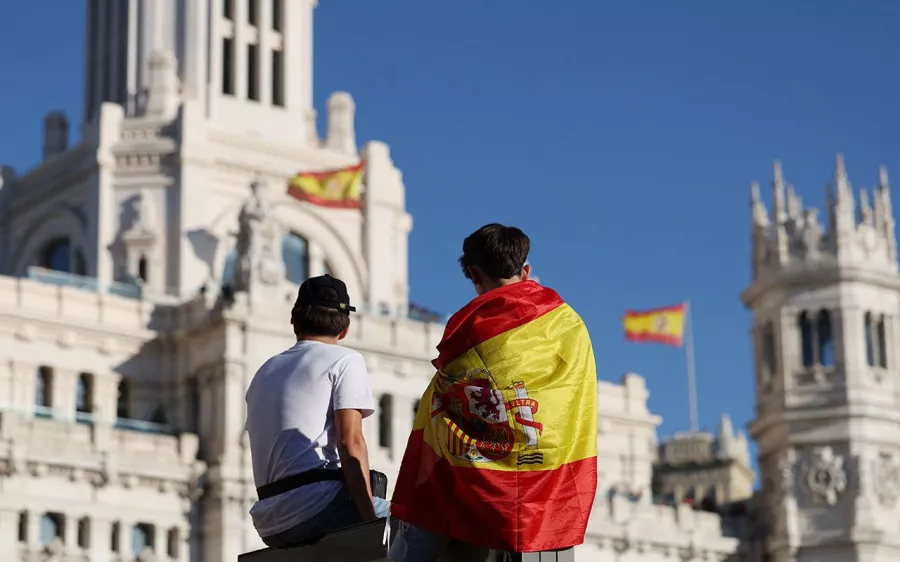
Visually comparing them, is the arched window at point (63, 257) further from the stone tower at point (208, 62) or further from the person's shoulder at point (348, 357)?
the person's shoulder at point (348, 357)

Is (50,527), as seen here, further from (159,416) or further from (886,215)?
(886,215)

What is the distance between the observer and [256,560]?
1234cm

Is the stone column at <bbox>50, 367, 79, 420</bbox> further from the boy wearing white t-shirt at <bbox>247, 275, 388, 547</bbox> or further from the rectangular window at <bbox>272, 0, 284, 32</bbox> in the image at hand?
the boy wearing white t-shirt at <bbox>247, 275, 388, 547</bbox>

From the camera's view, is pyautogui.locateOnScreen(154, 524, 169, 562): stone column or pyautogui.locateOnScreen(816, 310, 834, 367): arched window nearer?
pyautogui.locateOnScreen(154, 524, 169, 562): stone column

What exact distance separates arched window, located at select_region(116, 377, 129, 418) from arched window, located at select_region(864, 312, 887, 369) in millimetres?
28472

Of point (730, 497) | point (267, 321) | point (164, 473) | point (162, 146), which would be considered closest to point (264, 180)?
point (162, 146)

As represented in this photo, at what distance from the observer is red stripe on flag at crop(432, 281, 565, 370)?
10.8 metres

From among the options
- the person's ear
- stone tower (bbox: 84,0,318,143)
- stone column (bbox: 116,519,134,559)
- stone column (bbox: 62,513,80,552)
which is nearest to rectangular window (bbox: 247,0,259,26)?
stone tower (bbox: 84,0,318,143)

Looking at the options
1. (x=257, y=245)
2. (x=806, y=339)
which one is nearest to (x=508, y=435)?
(x=257, y=245)

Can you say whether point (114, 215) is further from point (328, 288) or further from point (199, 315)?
point (328, 288)

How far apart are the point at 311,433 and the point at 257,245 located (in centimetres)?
5407

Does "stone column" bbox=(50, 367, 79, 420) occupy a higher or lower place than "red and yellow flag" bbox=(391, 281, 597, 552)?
higher

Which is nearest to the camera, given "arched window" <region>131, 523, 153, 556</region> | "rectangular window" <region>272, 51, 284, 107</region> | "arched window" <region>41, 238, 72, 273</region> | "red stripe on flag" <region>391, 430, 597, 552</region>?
"red stripe on flag" <region>391, 430, 597, 552</region>

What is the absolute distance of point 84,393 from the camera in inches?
2589
